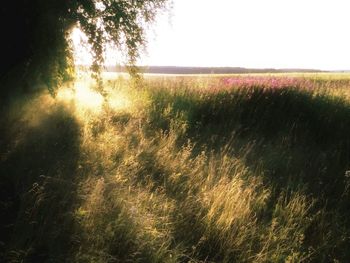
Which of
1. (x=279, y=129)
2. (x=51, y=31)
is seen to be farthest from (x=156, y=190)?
(x=279, y=129)

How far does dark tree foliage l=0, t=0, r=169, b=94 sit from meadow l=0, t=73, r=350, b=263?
0.91 m

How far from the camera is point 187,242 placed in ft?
12.8

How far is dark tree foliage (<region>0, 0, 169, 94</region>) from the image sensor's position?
19.2ft

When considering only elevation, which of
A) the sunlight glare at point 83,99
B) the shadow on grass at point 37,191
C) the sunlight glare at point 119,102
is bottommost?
the shadow on grass at point 37,191

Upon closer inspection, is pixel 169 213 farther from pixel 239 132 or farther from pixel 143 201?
pixel 239 132

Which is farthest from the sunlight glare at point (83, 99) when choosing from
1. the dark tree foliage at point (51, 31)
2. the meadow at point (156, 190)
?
the dark tree foliage at point (51, 31)

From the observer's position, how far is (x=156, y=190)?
462cm

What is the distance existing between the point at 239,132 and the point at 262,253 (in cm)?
491

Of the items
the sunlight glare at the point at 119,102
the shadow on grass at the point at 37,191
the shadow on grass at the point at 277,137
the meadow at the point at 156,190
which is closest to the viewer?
the shadow on grass at the point at 37,191

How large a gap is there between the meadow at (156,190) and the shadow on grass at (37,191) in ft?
0.05

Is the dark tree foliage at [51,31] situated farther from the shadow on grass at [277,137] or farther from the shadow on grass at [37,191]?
the shadow on grass at [277,137]

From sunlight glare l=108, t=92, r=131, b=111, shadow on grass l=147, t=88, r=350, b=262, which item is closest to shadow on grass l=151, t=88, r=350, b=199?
shadow on grass l=147, t=88, r=350, b=262

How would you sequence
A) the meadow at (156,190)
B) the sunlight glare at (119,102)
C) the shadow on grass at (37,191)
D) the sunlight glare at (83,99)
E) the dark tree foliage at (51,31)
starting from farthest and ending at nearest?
the sunlight glare at (119,102)
the sunlight glare at (83,99)
the dark tree foliage at (51,31)
the meadow at (156,190)
the shadow on grass at (37,191)

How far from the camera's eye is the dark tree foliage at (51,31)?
19.2 feet
